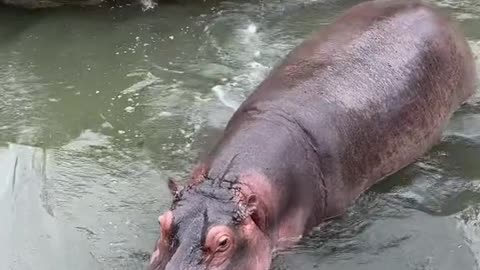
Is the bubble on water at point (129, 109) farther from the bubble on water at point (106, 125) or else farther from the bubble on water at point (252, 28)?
the bubble on water at point (252, 28)

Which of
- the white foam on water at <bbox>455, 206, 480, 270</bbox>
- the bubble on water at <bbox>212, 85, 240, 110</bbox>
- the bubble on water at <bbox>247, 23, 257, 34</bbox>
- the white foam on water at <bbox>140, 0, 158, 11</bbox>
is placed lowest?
the white foam on water at <bbox>140, 0, 158, 11</bbox>

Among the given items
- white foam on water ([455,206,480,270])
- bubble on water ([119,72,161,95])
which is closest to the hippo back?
white foam on water ([455,206,480,270])

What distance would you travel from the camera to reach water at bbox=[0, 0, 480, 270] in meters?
5.06

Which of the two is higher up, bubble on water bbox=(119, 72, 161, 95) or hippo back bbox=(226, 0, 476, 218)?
hippo back bbox=(226, 0, 476, 218)

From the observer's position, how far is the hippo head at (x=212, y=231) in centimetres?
388

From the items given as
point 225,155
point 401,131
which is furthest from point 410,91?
point 225,155

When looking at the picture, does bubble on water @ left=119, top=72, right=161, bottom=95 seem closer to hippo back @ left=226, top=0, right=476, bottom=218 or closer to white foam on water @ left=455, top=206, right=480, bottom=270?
hippo back @ left=226, top=0, right=476, bottom=218

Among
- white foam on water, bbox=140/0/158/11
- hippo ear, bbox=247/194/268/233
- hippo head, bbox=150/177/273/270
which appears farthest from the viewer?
white foam on water, bbox=140/0/158/11

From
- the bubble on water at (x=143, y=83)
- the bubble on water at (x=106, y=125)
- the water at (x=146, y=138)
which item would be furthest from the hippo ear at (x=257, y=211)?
the bubble on water at (x=143, y=83)

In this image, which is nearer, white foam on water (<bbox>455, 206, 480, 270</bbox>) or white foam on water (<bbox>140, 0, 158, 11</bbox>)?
white foam on water (<bbox>455, 206, 480, 270</bbox>)

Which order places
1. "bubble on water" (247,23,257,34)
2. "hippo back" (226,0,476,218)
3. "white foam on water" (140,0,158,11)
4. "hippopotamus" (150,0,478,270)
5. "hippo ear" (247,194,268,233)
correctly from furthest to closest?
A: "white foam on water" (140,0,158,11), "bubble on water" (247,23,257,34), "hippo back" (226,0,476,218), "hippo ear" (247,194,268,233), "hippopotamus" (150,0,478,270)

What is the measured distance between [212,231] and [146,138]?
2448 mm

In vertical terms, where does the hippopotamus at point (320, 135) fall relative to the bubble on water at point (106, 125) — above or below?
above

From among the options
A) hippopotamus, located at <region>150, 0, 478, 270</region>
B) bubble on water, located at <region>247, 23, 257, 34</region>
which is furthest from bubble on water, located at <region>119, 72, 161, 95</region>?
hippopotamus, located at <region>150, 0, 478, 270</region>
